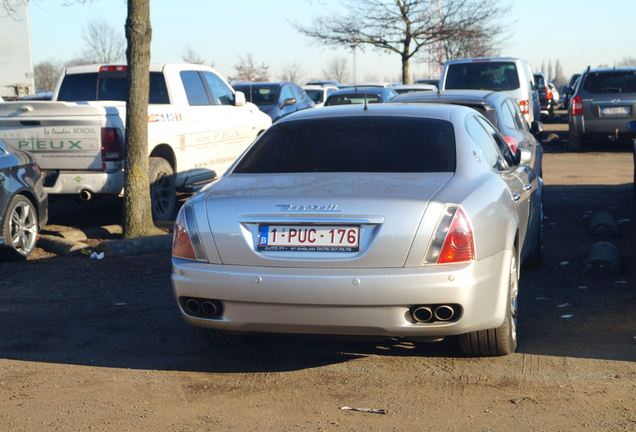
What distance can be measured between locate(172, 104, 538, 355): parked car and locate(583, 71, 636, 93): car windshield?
15812 millimetres

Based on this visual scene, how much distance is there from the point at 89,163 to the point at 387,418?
6.88 m

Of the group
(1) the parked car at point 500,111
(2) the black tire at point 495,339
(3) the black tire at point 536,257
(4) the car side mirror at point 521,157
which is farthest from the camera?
(1) the parked car at point 500,111

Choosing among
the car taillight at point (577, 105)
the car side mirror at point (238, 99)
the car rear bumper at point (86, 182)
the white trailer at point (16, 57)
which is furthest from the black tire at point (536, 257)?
the white trailer at point (16, 57)

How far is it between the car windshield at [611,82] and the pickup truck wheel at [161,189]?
11.7m

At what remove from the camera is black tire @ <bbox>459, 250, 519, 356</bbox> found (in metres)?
5.56

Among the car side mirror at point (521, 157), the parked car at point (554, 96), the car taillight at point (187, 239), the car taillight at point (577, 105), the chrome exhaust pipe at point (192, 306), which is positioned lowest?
the parked car at point (554, 96)

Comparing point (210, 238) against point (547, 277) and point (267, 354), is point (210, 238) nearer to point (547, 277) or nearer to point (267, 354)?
point (267, 354)

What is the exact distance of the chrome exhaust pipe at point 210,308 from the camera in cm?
527

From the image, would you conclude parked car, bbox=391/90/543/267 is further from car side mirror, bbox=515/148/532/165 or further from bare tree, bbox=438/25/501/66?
bare tree, bbox=438/25/501/66

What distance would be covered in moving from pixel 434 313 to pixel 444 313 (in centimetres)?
5

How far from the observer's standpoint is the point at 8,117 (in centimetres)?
1101

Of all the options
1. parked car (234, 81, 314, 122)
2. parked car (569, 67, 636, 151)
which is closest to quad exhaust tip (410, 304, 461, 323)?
parked car (234, 81, 314, 122)

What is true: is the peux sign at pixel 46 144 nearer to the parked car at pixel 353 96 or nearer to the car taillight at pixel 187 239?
the car taillight at pixel 187 239

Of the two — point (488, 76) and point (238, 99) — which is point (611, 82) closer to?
point (488, 76)
